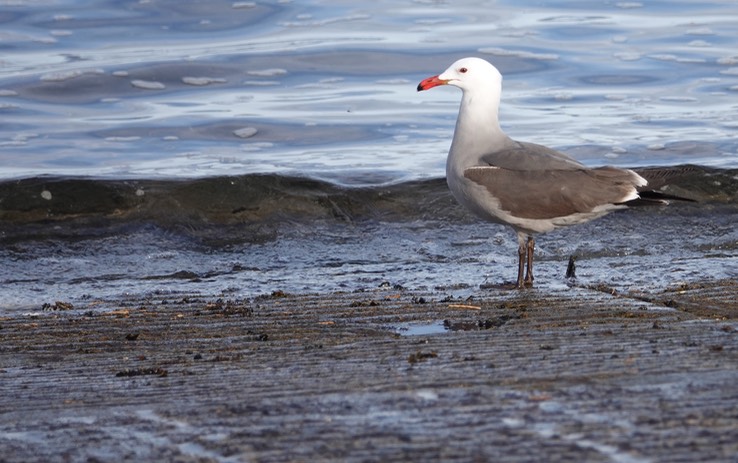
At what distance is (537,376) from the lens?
392cm

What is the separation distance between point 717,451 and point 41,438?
191 cm

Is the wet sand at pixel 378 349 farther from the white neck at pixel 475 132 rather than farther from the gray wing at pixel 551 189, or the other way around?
the white neck at pixel 475 132

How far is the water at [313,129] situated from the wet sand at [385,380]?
1.19m

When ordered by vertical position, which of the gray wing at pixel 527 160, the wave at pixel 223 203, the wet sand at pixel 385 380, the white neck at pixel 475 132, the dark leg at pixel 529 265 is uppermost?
the white neck at pixel 475 132

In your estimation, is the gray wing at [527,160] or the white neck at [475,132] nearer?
the gray wing at [527,160]

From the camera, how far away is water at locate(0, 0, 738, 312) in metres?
8.75

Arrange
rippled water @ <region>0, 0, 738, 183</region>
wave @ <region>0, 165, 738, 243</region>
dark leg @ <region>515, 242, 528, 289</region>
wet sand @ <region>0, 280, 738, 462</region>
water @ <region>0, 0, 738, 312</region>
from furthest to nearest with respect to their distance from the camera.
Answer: rippled water @ <region>0, 0, 738, 183</region>, wave @ <region>0, 165, 738, 243</region>, water @ <region>0, 0, 738, 312</region>, dark leg @ <region>515, 242, 528, 289</region>, wet sand @ <region>0, 280, 738, 462</region>

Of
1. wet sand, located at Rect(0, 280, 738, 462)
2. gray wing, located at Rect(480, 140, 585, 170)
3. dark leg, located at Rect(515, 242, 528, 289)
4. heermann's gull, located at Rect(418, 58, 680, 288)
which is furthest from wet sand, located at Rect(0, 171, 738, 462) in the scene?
gray wing, located at Rect(480, 140, 585, 170)

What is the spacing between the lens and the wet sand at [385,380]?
3.23 m

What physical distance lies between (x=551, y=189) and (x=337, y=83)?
9639 mm

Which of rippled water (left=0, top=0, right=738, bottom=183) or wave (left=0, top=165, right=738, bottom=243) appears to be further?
rippled water (left=0, top=0, right=738, bottom=183)

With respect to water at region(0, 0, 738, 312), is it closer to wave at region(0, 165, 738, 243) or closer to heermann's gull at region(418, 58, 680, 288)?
wave at region(0, 165, 738, 243)

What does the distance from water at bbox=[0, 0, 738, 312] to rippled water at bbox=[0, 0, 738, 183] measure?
0.05 metres

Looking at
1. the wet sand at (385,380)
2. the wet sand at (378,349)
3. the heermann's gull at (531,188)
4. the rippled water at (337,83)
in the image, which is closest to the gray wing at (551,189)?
the heermann's gull at (531,188)
